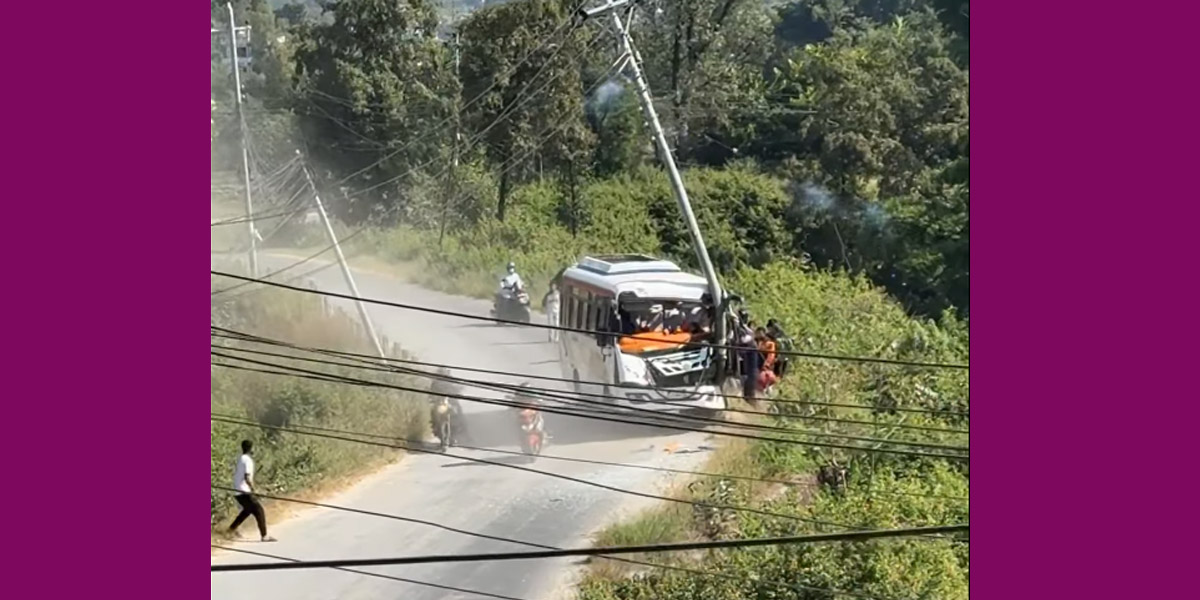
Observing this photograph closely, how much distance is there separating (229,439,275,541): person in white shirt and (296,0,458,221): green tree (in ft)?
4.46

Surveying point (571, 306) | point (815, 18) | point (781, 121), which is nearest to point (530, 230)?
point (571, 306)

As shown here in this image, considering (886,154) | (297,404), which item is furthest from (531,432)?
(886,154)

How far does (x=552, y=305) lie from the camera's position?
612cm

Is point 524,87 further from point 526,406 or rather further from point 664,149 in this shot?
point 526,406

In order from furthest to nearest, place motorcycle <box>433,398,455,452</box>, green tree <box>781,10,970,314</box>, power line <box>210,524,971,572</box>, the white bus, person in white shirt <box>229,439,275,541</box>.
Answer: motorcycle <box>433,398,455,452</box> < the white bus < green tree <box>781,10,970,314</box> < person in white shirt <box>229,439,275,541</box> < power line <box>210,524,971,572</box>

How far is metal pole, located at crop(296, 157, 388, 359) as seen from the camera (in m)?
6.01

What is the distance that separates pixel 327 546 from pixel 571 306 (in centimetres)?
173

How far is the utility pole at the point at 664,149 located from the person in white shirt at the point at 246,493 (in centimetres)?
239

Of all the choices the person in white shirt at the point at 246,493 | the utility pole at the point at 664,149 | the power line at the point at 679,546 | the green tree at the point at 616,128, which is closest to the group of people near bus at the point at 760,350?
the utility pole at the point at 664,149

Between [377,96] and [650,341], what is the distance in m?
1.90

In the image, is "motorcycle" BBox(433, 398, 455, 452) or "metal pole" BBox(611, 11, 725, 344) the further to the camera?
"motorcycle" BBox(433, 398, 455, 452)

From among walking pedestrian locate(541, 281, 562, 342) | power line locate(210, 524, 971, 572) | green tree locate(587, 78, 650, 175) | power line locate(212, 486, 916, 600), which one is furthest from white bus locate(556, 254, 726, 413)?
power line locate(210, 524, 971, 572)

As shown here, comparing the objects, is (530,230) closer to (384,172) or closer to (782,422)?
(384,172)

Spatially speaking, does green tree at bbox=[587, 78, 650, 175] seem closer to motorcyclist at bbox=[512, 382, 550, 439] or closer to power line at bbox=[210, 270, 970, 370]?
power line at bbox=[210, 270, 970, 370]
